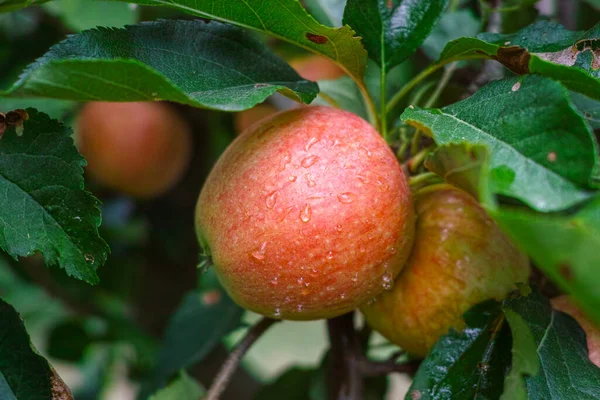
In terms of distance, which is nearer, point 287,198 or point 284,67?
point 287,198

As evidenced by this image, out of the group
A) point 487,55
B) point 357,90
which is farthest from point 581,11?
point 487,55

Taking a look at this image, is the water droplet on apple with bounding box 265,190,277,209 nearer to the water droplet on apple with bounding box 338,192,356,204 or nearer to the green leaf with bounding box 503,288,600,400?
the water droplet on apple with bounding box 338,192,356,204

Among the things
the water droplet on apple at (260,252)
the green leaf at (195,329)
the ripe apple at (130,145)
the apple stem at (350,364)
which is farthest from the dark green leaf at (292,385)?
the water droplet on apple at (260,252)

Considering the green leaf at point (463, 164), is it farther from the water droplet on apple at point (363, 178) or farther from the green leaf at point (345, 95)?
the green leaf at point (345, 95)

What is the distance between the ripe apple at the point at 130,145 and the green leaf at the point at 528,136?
3.32 ft

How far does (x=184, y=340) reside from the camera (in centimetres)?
114

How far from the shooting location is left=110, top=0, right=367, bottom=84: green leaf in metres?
0.65

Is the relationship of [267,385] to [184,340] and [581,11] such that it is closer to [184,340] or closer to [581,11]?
[184,340]

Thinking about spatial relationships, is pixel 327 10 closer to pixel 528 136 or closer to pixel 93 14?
pixel 93 14

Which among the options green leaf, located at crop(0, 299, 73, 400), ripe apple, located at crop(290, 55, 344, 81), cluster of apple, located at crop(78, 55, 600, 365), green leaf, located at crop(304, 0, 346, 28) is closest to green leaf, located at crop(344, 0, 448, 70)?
cluster of apple, located at crop(78, 55, 600, 365)

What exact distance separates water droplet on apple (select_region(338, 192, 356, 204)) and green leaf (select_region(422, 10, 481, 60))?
51cm

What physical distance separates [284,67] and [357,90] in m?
0.22

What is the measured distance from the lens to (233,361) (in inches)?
32.3

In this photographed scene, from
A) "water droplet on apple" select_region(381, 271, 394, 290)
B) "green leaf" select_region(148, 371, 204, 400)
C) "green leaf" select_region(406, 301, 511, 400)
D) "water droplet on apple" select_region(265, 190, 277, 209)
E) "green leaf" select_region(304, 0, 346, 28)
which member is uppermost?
"green leaf" select_region(304, 0, 346, 28)
